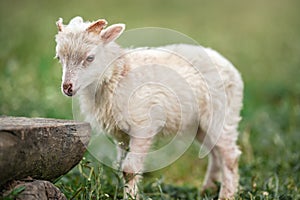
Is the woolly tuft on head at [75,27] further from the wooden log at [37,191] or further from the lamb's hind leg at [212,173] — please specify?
the lamb's hind leg at [212,173]

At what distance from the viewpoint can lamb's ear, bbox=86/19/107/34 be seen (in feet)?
13.2

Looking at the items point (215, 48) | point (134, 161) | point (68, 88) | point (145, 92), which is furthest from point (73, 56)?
point (215, 48)

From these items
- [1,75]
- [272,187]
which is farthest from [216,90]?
[1,75]

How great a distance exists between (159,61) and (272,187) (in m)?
1.47

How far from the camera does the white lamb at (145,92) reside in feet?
13.3

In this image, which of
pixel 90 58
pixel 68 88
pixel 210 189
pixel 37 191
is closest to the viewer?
pixel 37 191

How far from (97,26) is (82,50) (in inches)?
8.8

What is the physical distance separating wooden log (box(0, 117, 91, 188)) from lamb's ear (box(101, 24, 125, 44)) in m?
0.69

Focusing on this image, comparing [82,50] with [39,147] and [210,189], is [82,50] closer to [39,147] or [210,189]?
[39,147]

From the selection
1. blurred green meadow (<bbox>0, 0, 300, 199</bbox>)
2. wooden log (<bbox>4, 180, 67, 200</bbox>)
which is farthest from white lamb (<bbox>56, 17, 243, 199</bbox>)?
wooden log (<bbox>4, 180, 67, 200</bbox>)

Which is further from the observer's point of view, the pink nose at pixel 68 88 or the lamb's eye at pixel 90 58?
the lamb's eye at pixel 90 58

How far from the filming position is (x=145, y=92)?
14.8ft

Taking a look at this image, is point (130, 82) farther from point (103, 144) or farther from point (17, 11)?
point (17, 11)

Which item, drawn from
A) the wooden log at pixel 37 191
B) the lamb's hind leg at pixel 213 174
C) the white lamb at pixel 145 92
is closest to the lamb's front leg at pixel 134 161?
the white lamb at pixel 145 92
